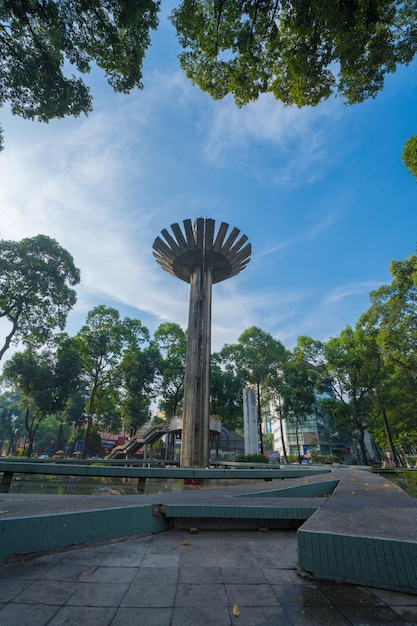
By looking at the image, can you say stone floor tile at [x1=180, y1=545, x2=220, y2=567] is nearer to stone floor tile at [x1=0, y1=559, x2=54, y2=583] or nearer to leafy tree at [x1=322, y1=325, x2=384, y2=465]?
stone floor tile at [x1=0, y1=559, x2=54, y2=583]

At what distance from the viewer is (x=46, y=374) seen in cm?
2814

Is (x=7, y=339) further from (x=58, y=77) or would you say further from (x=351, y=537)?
(x=351, y=537)

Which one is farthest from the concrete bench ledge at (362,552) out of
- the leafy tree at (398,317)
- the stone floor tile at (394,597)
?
the leafy tree at (398,317)

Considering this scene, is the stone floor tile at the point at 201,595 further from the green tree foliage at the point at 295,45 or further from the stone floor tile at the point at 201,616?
the green tree foliage at the point at 295,45

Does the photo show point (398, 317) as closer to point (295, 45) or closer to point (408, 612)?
point (295, 45)

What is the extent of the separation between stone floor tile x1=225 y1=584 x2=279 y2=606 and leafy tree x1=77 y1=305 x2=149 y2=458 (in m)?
32.0

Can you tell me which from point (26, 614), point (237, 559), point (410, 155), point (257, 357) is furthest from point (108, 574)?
point (257, 357)

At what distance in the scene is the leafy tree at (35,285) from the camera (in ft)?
77.2

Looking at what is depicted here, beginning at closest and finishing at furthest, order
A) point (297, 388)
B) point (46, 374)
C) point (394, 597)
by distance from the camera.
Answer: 1. point (394, 597)
2. point (46, 374)
3. point (297, 388)

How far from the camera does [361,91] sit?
9.04 metres

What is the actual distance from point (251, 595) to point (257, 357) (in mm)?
35067

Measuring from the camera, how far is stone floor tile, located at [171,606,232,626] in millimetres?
1866

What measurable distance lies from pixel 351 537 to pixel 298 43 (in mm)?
11035

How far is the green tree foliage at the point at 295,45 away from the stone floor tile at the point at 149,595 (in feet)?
33.8
